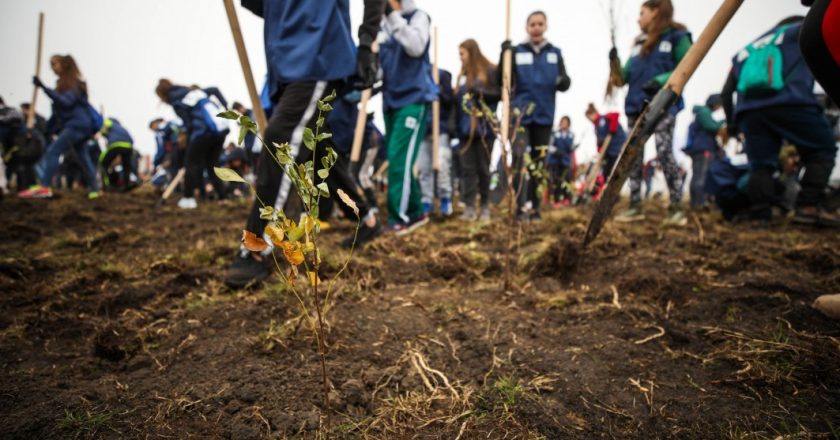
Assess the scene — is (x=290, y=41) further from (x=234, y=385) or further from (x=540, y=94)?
(x=540, y=94)

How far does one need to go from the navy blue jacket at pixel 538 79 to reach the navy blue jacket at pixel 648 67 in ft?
2.13

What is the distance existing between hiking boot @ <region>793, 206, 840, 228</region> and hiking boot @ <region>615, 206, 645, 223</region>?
1.18 meters

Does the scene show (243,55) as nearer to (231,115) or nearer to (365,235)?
(365,235)

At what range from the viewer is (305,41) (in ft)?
6.74

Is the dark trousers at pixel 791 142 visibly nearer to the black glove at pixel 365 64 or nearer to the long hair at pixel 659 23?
the long hair at pixel 659 23

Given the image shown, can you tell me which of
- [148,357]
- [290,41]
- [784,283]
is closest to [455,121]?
[290,41]

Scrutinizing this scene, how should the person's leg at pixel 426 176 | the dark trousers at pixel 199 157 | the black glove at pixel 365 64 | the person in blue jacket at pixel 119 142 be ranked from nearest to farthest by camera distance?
the black glove at pixel 365 64 → the person's leg at pixel 426 176 → the dark trousers at pixel 199 157 → the person in blue jacket at pixel 119 142

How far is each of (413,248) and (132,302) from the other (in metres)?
1.51

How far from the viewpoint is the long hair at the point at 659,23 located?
3654mm

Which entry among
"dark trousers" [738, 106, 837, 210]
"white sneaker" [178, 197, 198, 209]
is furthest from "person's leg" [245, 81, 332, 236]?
"white sneaker" [178, 197, 198, 209]

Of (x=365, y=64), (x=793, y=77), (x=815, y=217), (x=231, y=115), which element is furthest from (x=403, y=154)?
(x=815, y=217)

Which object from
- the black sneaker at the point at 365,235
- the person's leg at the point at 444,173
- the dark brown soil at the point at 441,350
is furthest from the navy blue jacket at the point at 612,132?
the black sneaker at the point at 365,235

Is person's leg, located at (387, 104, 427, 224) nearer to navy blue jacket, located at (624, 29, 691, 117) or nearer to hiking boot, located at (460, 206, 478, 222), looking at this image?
hiking boot, located at (460, 206, 478, 222)

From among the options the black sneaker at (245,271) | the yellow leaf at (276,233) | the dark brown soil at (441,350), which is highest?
the yellow leaf at (276,233)
